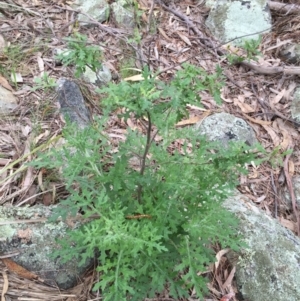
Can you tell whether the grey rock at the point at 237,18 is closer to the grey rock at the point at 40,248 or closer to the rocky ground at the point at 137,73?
the rocky ground at the point at 137,73

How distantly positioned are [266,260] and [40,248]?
1147mm

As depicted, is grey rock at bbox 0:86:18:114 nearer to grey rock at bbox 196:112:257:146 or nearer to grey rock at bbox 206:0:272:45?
grey rock at bbox 196:112:257:146

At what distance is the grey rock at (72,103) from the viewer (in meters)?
2.74

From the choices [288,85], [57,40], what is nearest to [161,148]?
[57,40]

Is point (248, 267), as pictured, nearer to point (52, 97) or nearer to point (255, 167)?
point (255, 167)

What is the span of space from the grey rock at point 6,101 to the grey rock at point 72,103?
0.29 m

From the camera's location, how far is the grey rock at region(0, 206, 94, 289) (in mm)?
2143

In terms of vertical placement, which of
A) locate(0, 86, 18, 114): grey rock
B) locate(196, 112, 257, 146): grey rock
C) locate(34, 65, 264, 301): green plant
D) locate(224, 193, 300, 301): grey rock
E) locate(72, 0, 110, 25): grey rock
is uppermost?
locate(34, 65, 264, 301): green plant

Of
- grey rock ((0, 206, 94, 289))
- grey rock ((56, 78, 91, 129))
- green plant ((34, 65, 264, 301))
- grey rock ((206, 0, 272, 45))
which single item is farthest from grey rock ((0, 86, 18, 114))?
grey rock ((206, 0, 272, 45))

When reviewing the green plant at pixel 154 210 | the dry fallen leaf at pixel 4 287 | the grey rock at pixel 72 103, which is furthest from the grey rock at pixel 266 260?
the dry fallen leaf at pixel 4 287

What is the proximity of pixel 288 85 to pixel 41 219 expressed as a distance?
2295 millimetres

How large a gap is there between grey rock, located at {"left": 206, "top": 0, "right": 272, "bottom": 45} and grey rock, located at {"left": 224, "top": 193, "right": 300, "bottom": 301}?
6.14ft

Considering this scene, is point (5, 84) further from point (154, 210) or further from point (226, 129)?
point (154, 210)

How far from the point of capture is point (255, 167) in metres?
3.02
